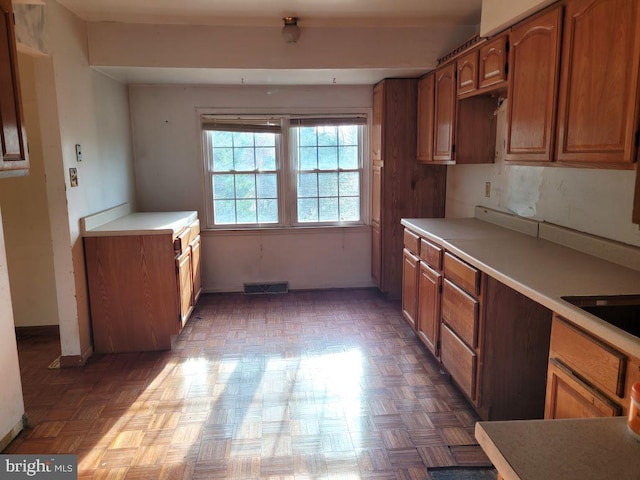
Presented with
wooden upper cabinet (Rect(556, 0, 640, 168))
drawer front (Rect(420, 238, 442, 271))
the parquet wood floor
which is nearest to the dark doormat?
the parquet wood floor

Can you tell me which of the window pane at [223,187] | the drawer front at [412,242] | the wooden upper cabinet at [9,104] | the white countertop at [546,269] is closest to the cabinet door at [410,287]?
the drawer front at [412,242]

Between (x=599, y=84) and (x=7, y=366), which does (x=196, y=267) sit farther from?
(x=599, y=84)

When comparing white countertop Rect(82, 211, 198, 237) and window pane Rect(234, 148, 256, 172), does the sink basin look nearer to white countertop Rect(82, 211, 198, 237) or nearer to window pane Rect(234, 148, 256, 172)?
white countertop Rect(82, 211, 198, 237)

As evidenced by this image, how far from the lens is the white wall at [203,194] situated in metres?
4.59

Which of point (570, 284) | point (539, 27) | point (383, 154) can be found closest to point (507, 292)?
point (570, 284)

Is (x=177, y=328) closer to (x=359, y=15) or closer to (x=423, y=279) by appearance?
(x=423, y=279)

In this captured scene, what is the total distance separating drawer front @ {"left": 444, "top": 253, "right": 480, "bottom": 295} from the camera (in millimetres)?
2417

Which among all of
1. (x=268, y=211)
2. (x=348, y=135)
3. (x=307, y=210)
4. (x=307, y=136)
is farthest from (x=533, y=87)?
(x=268, y=211)

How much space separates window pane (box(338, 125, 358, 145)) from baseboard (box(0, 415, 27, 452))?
3570 millimetres

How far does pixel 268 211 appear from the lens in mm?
4902

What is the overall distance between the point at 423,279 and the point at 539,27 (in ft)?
5.53

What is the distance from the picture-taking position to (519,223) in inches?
119

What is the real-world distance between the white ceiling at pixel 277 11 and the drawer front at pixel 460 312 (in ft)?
6.49

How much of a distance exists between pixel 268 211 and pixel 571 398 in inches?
144
